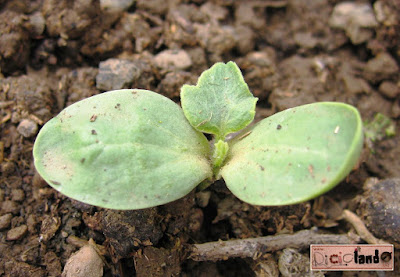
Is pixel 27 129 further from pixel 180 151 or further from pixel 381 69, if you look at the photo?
pixel 381 69

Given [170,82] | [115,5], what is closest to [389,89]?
[170,82]

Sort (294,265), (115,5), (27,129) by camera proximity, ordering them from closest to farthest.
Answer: (294,265), (27,129), (115,5)

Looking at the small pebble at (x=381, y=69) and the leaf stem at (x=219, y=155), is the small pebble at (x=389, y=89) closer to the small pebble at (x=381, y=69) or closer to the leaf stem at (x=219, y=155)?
the small pebble at (x=381, y=69)

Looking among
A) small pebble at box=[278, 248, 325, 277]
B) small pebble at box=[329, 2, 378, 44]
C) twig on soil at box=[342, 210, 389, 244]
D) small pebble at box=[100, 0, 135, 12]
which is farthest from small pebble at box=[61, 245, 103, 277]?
A: small pebble at box=[329, 2, 378, 44]

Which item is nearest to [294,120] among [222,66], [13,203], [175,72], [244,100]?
[244,100]

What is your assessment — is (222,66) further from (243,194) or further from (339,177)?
(339,177)

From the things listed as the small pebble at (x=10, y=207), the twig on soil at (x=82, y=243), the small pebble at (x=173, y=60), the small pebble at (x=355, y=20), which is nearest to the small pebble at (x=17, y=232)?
the small pebble at (x=10, y=207)
